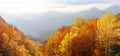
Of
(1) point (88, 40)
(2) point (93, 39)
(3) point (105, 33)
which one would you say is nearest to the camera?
(3) point (105, 33)

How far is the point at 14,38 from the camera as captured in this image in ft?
644

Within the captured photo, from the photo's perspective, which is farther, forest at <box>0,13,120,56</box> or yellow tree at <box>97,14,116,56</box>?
forest at <box>0,13,120,56</box>

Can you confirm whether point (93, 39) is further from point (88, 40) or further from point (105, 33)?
point (105, 33)

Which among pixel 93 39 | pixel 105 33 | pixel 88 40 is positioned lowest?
pixel 88 40

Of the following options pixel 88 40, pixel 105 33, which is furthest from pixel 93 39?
pixel 105 33

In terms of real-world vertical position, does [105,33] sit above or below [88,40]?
above

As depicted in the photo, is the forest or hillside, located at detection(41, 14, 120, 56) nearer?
hillside, located at detection(41, 14, 120, 56)

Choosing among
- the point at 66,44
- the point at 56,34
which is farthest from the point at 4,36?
the point at 66,44

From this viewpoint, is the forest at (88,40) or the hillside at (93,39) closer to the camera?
the hillside at (93,39)

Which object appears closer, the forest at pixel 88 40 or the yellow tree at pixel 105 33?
the yellow tree at pixel 105 33

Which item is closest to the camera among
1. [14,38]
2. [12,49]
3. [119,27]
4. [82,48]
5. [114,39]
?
[114,39]

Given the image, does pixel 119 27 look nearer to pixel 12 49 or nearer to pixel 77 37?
pixel 77 37

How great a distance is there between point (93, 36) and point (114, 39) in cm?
954

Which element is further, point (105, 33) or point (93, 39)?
point (93, 39)
